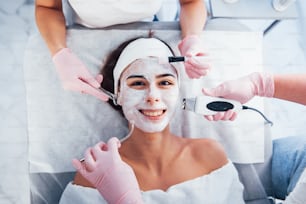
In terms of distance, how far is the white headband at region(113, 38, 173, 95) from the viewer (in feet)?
3.57

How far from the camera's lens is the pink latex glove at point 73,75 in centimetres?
109

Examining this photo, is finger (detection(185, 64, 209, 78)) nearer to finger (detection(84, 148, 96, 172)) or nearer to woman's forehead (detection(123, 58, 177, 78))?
woman's forehead (detection(123, 58, 177, 78))

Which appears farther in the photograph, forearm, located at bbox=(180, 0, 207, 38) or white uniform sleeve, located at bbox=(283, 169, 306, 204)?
forearm, located at bbox=(180, 0, 207, 38)

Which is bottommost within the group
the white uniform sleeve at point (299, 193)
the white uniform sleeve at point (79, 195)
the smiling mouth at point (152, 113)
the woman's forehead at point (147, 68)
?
the white uniform sleeve at point (79, 195)

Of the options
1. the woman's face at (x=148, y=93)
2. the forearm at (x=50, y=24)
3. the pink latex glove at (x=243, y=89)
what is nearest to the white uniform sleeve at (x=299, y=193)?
the pink latex glove at (x=243, y=89)

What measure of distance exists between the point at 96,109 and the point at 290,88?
0.55 meters

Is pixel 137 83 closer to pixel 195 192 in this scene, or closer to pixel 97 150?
pixel 97 150

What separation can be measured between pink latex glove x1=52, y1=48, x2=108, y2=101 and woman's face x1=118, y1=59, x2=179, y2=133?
0.07 m

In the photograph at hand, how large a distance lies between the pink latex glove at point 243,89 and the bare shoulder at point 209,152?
7 cm

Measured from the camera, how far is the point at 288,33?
1.21 meters

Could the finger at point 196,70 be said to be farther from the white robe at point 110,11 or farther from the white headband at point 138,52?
the white robe at point 110,11

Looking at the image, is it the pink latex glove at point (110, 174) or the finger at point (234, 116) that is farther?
the finger at point (234, 116)

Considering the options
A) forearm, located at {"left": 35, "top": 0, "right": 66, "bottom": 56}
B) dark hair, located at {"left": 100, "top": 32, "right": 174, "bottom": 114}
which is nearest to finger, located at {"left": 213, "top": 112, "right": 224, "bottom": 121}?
dark hair, located at {"left": 100, "top": 32, "right": 174, "bottom": 114}

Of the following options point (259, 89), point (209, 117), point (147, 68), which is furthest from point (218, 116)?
point (147, 68)
